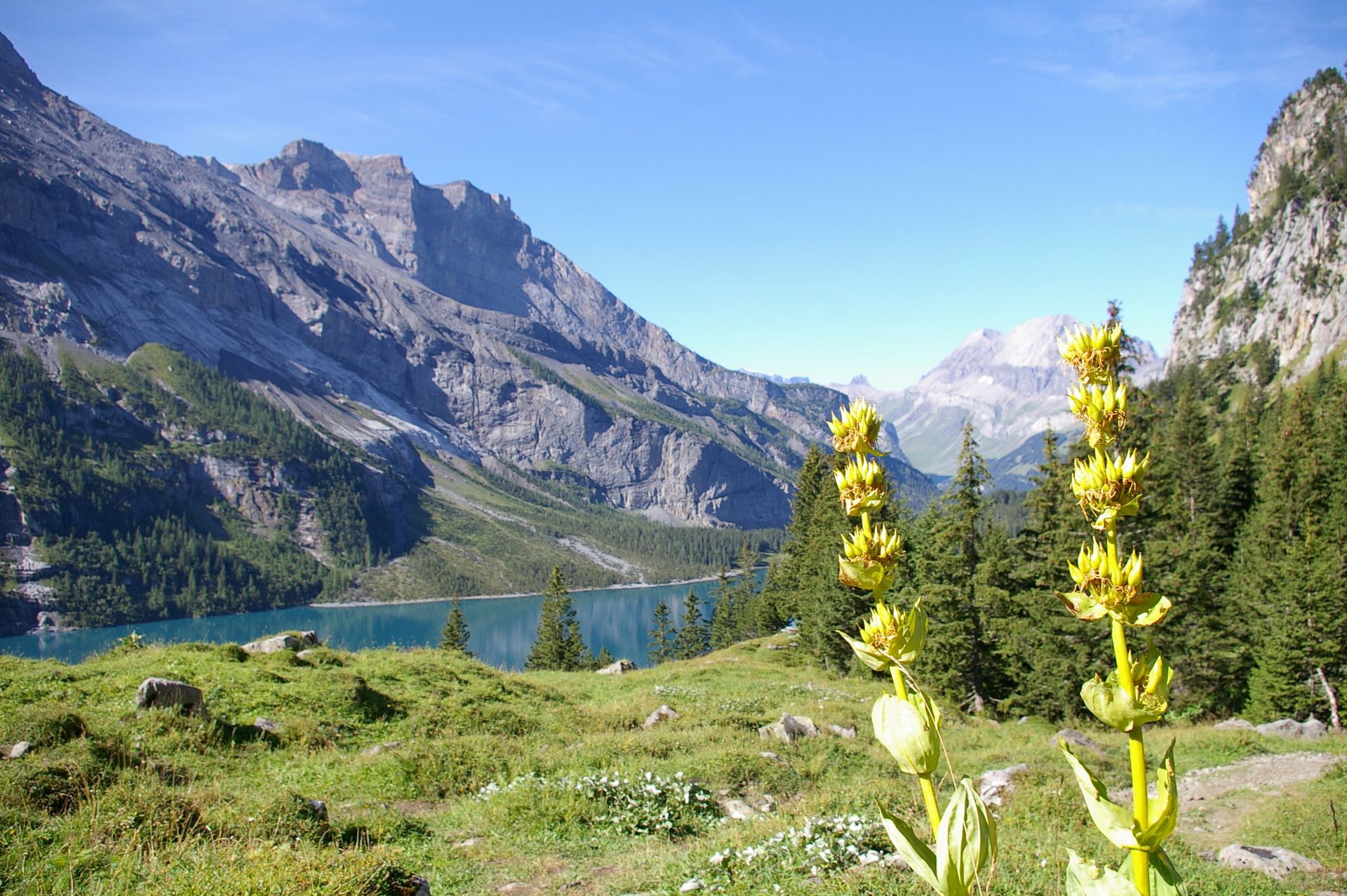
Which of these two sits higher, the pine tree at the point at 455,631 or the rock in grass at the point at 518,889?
the rock in grass at the point at 518,889

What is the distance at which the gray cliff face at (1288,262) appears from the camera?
106 m

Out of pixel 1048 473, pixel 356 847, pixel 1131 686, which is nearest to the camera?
pixel 1131 686

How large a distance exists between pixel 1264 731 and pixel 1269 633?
399 inches

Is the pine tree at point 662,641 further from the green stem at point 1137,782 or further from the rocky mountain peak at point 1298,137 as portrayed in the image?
the rocky mountain peak at point 1298,137

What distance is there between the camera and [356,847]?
25.9ft

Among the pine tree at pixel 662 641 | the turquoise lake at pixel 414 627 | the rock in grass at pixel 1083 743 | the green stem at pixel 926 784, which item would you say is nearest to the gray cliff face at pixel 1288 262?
the pine tree at pixel 662 641

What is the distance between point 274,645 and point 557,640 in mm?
44112

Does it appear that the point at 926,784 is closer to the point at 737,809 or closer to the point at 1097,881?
the point at 1097,881

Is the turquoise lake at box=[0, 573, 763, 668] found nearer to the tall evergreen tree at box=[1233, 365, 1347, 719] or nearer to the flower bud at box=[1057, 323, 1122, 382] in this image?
the tall evergreen tree at box=[1233, 365, 1347, 719]

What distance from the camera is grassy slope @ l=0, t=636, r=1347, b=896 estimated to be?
22.9 ft

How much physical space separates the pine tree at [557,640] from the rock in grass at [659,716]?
43.1 metres

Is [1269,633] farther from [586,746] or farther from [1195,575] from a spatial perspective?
[586,746]

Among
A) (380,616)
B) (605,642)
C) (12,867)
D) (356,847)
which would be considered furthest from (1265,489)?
(380,616)

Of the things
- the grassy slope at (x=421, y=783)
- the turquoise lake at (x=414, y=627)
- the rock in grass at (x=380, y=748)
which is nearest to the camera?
the grassy slope at (x=421, y=783)
